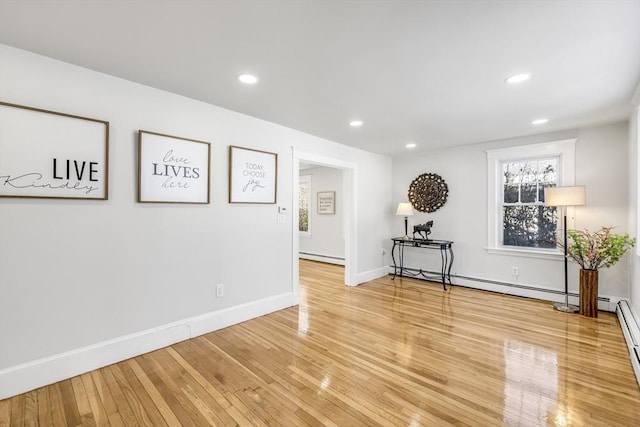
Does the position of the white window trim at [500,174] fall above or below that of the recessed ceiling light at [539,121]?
below

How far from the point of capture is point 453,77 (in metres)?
2.36

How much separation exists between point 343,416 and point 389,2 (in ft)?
7.58

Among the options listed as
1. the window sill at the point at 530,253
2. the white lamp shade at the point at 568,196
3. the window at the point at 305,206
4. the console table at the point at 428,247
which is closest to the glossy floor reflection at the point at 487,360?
the window sill at the point at 530,253

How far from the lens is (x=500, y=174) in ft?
15.2

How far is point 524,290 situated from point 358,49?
13.6 ft

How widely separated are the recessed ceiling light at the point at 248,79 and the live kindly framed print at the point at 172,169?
819 mm

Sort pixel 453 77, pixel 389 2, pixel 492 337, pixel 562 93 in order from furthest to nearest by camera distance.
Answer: pixel 492 337, pixel 562 93, pixel 453 77, pixel 389 2

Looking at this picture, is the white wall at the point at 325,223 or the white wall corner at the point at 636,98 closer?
the white wall corner at the point at 636,98

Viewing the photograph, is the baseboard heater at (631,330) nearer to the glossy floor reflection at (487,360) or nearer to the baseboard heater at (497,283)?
the glossy floor reflection at (487,360)

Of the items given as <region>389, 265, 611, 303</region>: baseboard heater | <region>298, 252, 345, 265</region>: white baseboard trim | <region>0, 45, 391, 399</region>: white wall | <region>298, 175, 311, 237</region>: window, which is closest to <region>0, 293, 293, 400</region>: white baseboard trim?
<region>0, 45, 391, 399</region>: white wall

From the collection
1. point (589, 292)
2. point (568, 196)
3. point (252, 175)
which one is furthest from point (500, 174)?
point (252, 175)

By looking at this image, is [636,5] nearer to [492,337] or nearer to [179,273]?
[492,337]

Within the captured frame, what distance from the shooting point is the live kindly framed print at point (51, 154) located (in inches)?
78.0

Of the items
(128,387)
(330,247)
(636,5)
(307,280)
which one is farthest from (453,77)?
(330,247)
